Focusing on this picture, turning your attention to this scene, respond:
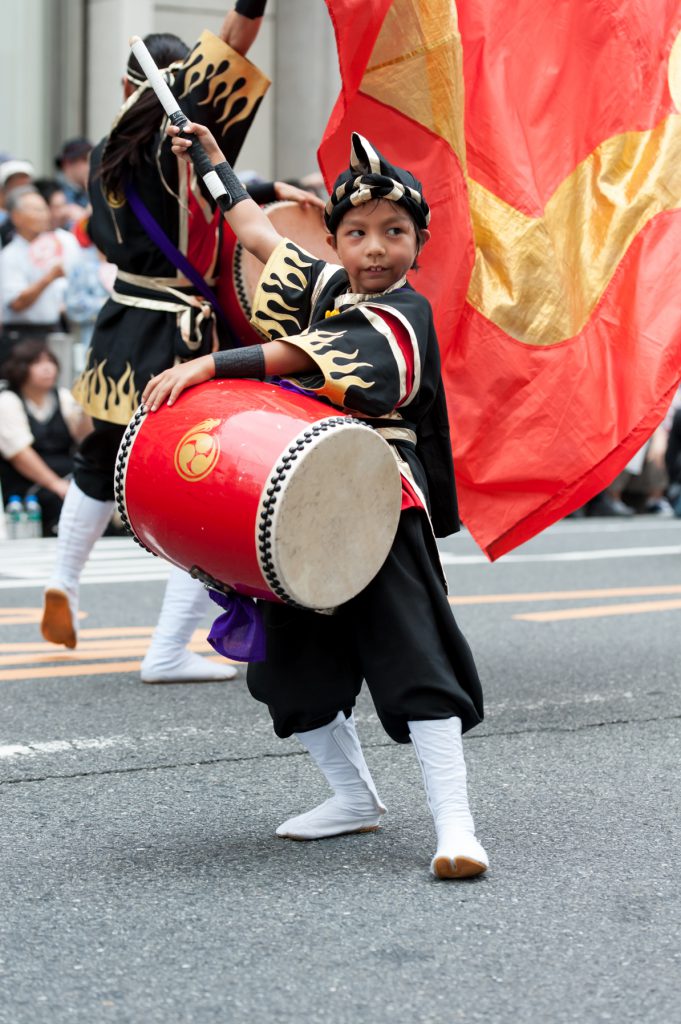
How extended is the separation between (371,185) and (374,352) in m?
0.34

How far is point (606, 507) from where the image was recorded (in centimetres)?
1250

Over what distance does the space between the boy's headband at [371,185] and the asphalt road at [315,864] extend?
4.30ft

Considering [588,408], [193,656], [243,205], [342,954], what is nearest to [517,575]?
[193,656]

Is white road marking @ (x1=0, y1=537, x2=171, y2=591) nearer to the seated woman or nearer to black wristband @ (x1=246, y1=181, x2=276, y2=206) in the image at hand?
the seated woman

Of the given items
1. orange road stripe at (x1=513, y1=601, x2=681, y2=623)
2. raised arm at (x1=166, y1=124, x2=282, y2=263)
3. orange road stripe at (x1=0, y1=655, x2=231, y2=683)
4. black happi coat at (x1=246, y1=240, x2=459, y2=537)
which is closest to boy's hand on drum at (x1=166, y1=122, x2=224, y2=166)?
raised arm at (x1=166, y1=124, x2=282, y2=263)

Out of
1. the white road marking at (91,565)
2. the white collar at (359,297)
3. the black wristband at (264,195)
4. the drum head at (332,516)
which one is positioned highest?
the white collar at (359,297)

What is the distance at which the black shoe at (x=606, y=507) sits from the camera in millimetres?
12461

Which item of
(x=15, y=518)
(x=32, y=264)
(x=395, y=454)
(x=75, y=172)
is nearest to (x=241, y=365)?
(x=395, y=454)

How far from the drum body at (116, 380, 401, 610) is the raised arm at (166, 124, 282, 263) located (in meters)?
0.50

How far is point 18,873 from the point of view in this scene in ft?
10.9

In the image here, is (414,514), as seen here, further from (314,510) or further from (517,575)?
(517,575)

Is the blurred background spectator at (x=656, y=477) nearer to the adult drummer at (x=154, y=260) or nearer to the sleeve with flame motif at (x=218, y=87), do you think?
the adult drummer at (x=154, y=260)

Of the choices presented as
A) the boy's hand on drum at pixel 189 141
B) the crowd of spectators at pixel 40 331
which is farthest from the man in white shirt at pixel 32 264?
the boy's hand on drum at pixel 189 141

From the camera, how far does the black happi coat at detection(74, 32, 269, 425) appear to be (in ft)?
16.0
